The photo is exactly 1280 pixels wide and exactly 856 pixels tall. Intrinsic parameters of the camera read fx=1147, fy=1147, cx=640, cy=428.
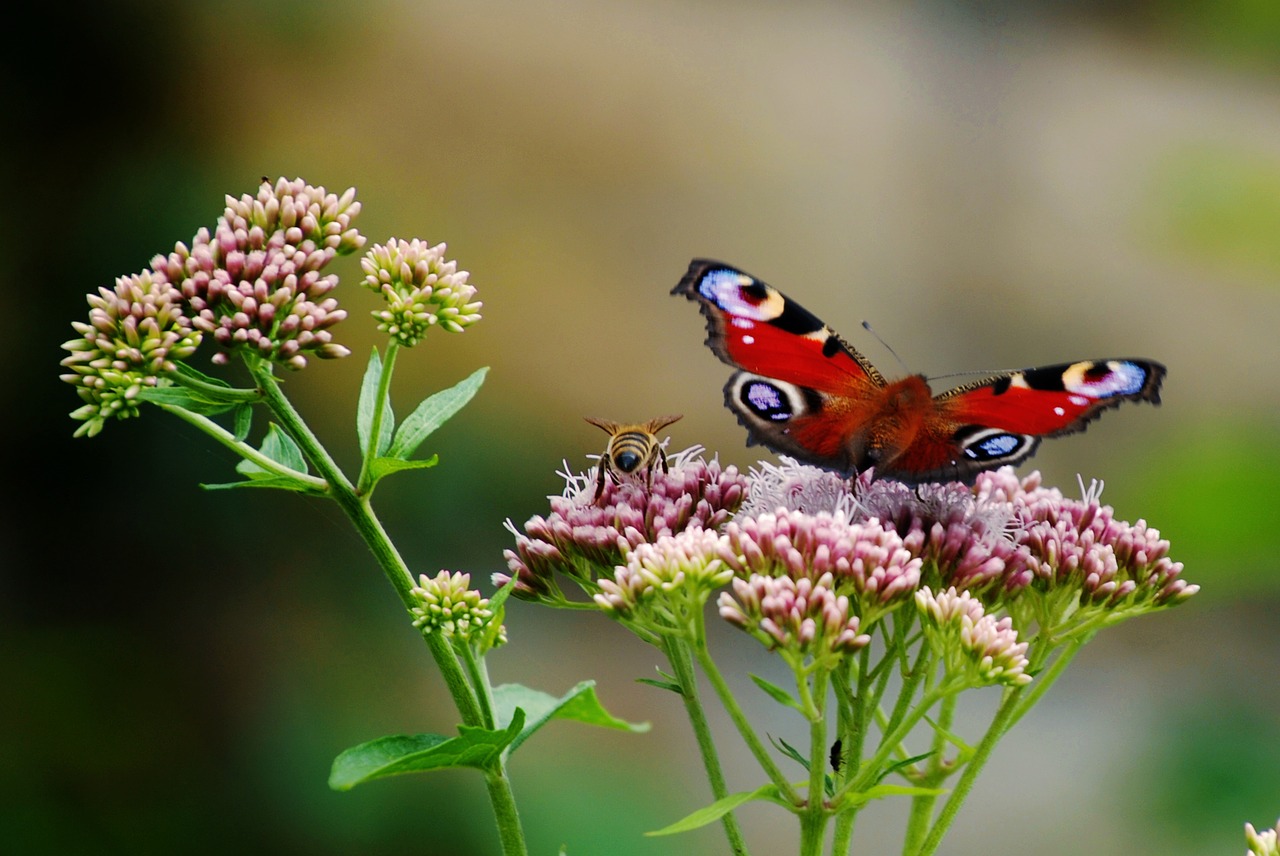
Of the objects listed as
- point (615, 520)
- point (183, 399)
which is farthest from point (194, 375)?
point (615, 520)

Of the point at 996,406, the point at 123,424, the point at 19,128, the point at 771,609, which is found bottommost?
the point at 771,609

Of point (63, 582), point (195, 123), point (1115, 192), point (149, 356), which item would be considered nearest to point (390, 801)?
point (63, 582)

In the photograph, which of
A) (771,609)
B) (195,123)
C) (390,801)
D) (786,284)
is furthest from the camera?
(786,284)

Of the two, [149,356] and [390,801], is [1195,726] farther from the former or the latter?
[149,356]

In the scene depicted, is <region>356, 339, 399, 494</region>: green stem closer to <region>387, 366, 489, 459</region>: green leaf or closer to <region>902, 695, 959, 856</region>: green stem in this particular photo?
<region>387, 366, 489, 459</region>: green leaf

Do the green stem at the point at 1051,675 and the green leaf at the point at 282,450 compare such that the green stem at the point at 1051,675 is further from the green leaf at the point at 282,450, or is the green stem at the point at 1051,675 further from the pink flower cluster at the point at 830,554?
the green leaf at the point at 282,450
